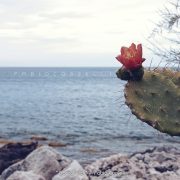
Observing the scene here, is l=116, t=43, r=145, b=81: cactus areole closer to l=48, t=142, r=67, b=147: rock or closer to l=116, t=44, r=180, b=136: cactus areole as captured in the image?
l=116, t=44, r=180, b=136: cactus areole

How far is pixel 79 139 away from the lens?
3444 cm

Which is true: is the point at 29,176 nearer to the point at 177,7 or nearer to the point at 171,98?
the point at 177,7

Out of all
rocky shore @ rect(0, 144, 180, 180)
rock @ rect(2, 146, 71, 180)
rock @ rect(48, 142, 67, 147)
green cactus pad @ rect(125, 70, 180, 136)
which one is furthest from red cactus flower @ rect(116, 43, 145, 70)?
rock @ rect(48, 142, 67, 147)

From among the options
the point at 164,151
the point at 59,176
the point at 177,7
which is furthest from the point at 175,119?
the point at 177,7

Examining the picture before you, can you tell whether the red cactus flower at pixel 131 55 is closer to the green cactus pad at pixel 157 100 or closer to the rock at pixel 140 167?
the green cactus pad at pixel 157 100

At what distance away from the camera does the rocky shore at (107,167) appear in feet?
39.1

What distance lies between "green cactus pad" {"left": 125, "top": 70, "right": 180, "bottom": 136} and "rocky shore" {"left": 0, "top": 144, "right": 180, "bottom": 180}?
6097 millimetres

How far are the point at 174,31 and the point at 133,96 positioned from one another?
34.6 ft

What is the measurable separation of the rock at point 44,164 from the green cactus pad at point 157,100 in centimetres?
915

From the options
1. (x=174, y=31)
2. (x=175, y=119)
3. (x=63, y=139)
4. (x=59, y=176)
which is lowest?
(x=63, y=139)

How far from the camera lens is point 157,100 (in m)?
5.11

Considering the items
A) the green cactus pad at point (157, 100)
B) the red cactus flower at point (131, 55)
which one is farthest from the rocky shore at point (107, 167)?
the red cactus flower at point (131, 55)

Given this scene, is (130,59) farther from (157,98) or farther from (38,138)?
(38,138)

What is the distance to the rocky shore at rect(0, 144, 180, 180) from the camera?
11906 mm
